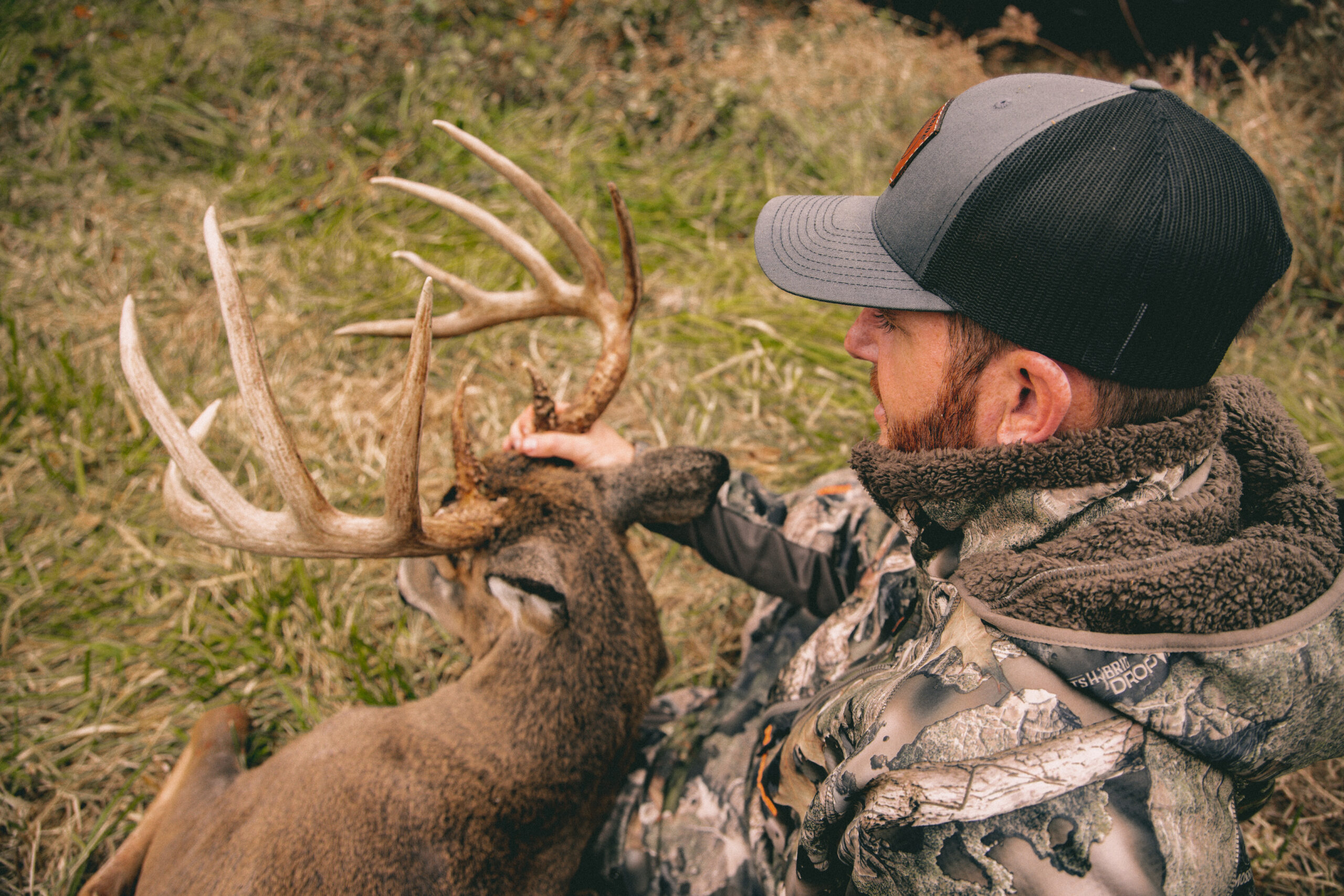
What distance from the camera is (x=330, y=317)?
444 centimetres

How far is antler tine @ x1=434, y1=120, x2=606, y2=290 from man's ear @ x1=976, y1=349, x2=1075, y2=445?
1.58m

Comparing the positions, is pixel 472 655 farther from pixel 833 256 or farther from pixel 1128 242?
pixel 1128 242

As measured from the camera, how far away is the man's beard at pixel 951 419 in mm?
1594

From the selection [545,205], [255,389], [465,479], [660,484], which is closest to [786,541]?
[660,484]

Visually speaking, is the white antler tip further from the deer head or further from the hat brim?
the hat brim

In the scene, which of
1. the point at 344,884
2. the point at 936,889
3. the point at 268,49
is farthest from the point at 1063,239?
the point at 268,49

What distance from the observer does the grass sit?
10.6 feet

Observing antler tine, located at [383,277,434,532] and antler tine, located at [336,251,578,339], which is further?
antler tine, located at [336,251,578,339]

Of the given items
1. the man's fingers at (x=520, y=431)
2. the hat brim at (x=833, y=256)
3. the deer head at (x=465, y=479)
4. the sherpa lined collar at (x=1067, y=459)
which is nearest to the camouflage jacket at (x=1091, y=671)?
the sherpa lined collar at (x=1067, y=459)

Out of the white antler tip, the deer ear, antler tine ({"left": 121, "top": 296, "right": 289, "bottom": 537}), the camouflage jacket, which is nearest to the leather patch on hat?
the camouflage jacket

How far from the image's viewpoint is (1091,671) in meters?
1.32

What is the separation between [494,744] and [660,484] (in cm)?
96

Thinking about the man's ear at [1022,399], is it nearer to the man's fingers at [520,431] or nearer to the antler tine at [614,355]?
the antler tine at [614,355]

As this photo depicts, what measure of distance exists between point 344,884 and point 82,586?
2.36m
